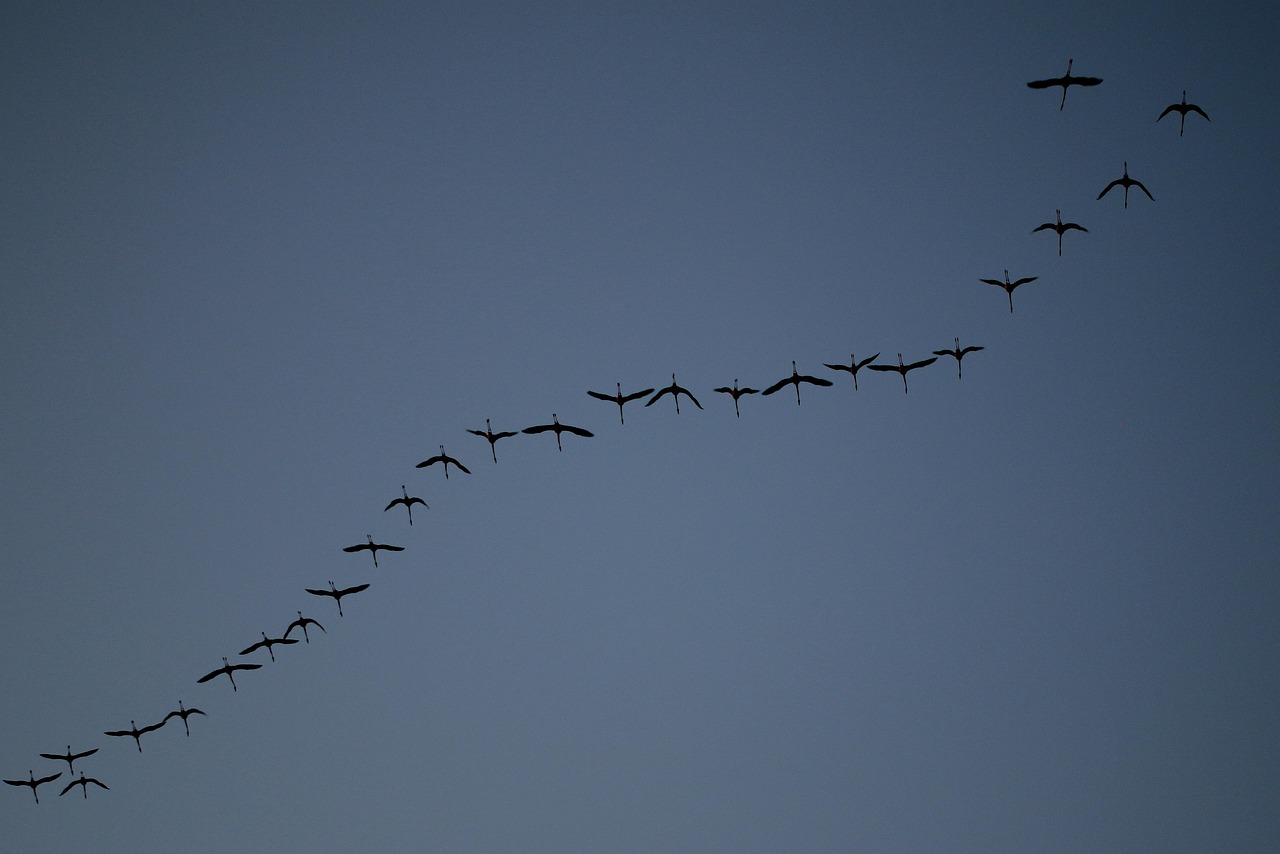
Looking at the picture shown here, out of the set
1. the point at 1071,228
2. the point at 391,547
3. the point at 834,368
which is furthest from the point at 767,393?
the point at 391,547

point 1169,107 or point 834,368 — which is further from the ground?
point 1169,107

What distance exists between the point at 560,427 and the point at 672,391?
7.93m

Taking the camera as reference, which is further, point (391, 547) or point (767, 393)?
point (391, 547)

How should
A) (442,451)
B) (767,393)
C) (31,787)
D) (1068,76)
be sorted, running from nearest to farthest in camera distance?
(1068,76), (767,393), (442,451), (31,787)

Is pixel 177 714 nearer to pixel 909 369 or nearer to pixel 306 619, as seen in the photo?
pixel 306 619

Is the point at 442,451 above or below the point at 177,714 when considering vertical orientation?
above

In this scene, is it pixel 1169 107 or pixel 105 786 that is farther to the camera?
pixel 105 786

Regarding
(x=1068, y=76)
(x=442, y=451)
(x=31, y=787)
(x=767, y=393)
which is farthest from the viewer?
(x=31, y=787)

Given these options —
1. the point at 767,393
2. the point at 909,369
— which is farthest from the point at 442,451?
the point at 909,369

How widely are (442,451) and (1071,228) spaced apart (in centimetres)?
4467

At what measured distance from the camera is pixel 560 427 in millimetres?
85312

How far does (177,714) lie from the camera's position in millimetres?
91750

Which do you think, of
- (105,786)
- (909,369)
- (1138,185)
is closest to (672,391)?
(909,369)

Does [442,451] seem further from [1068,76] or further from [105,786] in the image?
[1068,76]
